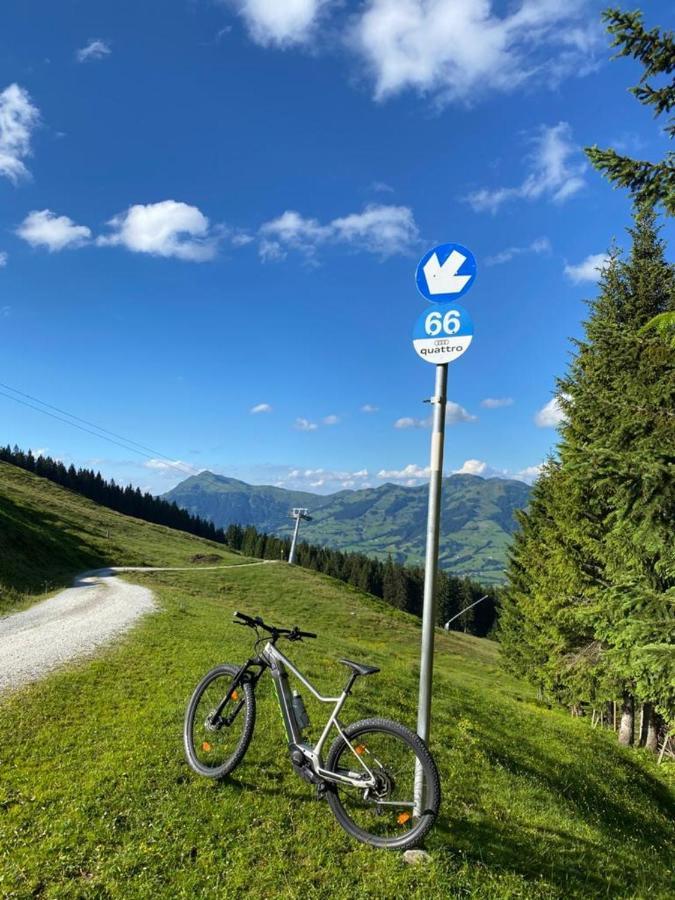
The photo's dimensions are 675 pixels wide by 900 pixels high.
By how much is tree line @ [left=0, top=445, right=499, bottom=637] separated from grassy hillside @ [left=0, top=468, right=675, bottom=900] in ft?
328

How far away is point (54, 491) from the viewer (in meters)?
94.3

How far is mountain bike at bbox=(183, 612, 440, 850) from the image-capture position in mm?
5285

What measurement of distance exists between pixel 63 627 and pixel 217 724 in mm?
14739

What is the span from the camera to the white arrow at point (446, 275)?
234 inches

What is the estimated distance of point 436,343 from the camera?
19.7ft

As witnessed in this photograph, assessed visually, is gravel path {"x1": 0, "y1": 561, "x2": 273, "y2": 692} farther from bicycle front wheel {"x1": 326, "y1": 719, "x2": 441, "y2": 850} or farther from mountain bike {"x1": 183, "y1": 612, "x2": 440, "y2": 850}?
bicycle front wheel {"x1": 326, "y1": 719, "x2": 441, "y2": 850}

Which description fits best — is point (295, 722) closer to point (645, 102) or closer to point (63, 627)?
point (645, 102)

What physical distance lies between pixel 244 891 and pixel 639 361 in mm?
15991

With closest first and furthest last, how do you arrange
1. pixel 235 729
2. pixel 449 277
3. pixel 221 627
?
1. pixel 449 277
2. pixel 235 729
3. pixel 221 627

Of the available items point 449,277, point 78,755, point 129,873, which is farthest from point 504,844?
point 449,277

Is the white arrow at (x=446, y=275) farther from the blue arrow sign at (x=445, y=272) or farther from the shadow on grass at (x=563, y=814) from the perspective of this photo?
the shadow on grass at (x=563, y=814)

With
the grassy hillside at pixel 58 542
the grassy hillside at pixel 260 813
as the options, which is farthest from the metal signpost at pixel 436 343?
the grassy hillside at pixel 58 542

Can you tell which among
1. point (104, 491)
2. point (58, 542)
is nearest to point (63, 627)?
point (58, 542)

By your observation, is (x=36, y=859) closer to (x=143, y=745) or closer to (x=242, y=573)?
(x=143, y=745)
